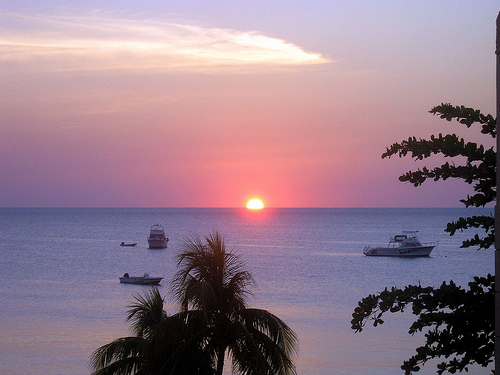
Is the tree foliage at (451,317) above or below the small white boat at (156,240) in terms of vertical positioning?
below

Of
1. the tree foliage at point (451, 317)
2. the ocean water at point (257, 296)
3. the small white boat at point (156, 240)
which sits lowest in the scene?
the ocean water at point (257, 296)

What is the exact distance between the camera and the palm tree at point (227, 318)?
45.9ft

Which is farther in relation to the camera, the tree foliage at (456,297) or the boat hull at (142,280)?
the boat hull at (142,280)

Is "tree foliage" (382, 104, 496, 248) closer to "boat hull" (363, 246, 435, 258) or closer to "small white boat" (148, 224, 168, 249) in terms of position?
"boat hull" (363, 246, 435, 258)

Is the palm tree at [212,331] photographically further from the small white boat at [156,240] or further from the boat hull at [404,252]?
the small white boat at [156,240]

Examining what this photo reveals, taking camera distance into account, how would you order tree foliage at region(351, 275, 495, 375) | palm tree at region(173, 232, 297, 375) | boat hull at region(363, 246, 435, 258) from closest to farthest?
tree foliage at region(351, 275, 495, 375) → palm tree at region(173, 232, 297, 375) → boat hull at region(363, 246, 435, 258)

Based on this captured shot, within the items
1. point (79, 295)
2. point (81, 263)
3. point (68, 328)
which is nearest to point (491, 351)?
point (68, 328)

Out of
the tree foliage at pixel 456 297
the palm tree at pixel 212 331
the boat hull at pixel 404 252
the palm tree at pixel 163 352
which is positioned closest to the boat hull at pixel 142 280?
the boat hull at pixel 404 252

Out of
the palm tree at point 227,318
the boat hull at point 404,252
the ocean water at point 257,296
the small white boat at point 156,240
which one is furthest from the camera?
the small white boat at point 156,240

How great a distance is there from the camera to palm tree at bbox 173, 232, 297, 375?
14.0 m

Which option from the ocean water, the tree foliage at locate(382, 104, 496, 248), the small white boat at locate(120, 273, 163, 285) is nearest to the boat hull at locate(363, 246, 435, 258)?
the ocean water

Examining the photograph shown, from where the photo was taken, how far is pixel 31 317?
1927 inches

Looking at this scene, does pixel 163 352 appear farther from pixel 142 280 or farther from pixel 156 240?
pixel 156 240

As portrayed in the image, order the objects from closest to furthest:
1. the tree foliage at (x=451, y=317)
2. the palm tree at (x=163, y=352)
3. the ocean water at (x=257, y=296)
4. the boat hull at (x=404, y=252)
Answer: the tree foliage at (x=451, y=317), the palm tree at (x=163, y=352), the ocean water at (x=257, y=296), the boat hull at (x=404, y=252)
